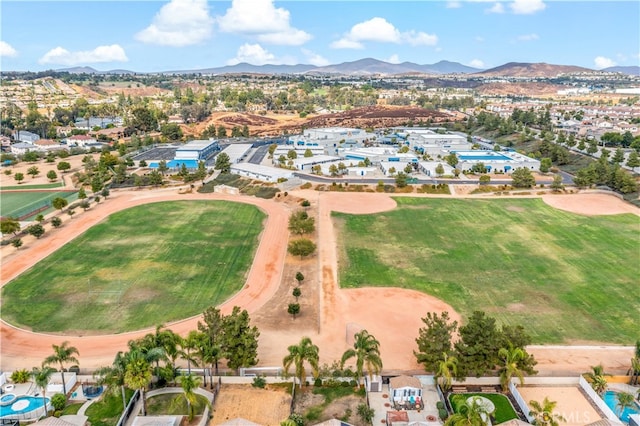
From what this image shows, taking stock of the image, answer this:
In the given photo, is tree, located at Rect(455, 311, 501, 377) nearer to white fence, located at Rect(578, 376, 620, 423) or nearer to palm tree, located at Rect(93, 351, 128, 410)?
white fence, located at Rect(578, 376, 620, 423)

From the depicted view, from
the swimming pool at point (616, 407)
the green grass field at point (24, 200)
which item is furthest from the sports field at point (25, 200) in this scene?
the swimming pool at point (616, 407)

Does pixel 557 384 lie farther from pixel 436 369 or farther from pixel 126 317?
pixel 126 317

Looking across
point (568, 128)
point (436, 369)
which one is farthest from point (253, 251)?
point (568, 128)

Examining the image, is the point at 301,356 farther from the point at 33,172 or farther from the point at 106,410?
the point at 33,172

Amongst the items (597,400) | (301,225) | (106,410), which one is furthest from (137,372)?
(301,225)

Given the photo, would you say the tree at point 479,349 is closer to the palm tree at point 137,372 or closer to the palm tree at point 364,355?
the palm tree at point 364,355
